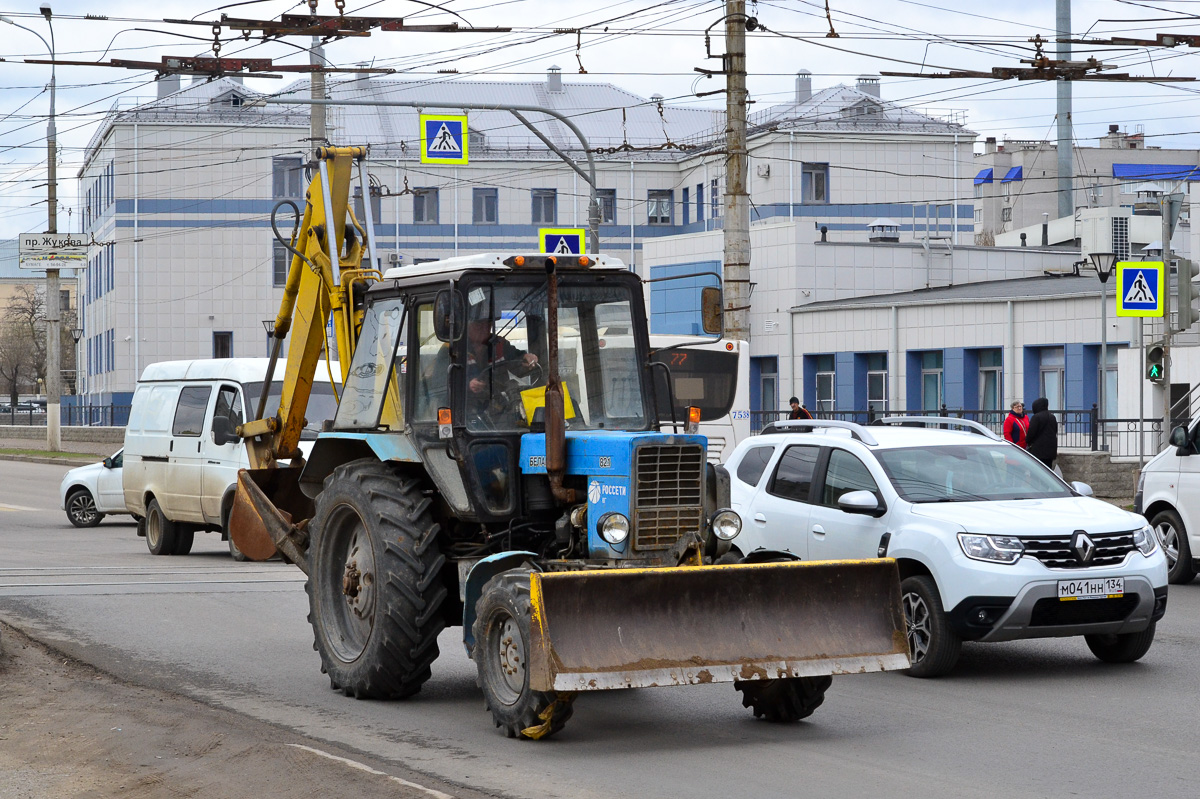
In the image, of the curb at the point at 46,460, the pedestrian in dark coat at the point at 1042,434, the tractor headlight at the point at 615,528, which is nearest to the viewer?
the tractor headlight at the point at 615,528

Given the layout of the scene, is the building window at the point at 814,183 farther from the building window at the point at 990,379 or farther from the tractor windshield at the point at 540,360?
the tractor windshield at the point at 540,360

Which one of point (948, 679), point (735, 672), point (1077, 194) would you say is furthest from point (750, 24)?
point (1077, 194)

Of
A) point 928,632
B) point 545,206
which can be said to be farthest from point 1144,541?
point 545,206

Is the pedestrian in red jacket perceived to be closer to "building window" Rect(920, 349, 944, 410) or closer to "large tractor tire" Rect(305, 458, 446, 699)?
"building window" Rect(920, 349, 944, 410)

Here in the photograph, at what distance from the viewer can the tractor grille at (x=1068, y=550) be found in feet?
33.8

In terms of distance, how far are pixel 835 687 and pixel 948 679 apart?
2.86 ft

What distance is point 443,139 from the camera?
26.1m

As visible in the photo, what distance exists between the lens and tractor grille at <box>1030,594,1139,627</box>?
10.2 meters

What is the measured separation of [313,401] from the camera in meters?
16.5

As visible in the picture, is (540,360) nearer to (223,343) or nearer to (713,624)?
(713,624)

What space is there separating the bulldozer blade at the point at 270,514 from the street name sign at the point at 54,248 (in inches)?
1194

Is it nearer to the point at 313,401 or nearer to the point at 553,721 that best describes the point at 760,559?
the point at 553,721

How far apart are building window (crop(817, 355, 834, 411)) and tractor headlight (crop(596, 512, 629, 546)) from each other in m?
36.3

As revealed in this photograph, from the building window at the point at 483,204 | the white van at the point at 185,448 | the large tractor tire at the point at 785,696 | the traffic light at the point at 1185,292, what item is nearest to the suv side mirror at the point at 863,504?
the large tractor tire at the point at 785,696
